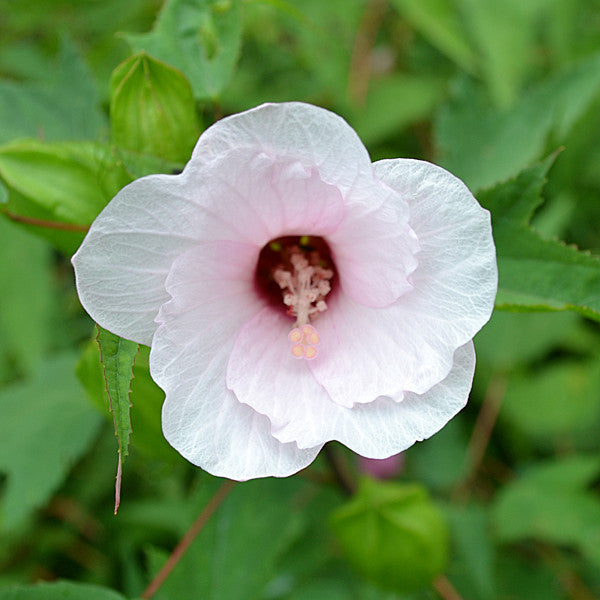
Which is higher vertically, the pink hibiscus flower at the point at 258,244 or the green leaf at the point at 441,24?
the pink hibiscus flower at the point at 258,244

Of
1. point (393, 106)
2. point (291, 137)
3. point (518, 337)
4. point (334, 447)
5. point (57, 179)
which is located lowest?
→ point (518, 337)

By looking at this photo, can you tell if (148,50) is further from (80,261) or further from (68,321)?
(68,321)

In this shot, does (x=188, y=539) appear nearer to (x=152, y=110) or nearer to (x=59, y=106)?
(x=152, y=110)

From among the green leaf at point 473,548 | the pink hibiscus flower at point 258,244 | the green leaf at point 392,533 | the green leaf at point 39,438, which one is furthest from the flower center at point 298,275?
the green leaf at point 473,548

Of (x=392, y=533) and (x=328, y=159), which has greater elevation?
(x=328, y=159)

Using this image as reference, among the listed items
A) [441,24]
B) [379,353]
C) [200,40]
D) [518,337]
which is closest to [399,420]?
[379,353]

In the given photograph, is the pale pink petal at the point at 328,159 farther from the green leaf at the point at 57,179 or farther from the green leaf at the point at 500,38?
the green leaf at the point at 500,38

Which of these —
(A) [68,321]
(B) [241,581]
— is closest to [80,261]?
(B) [241,581]
